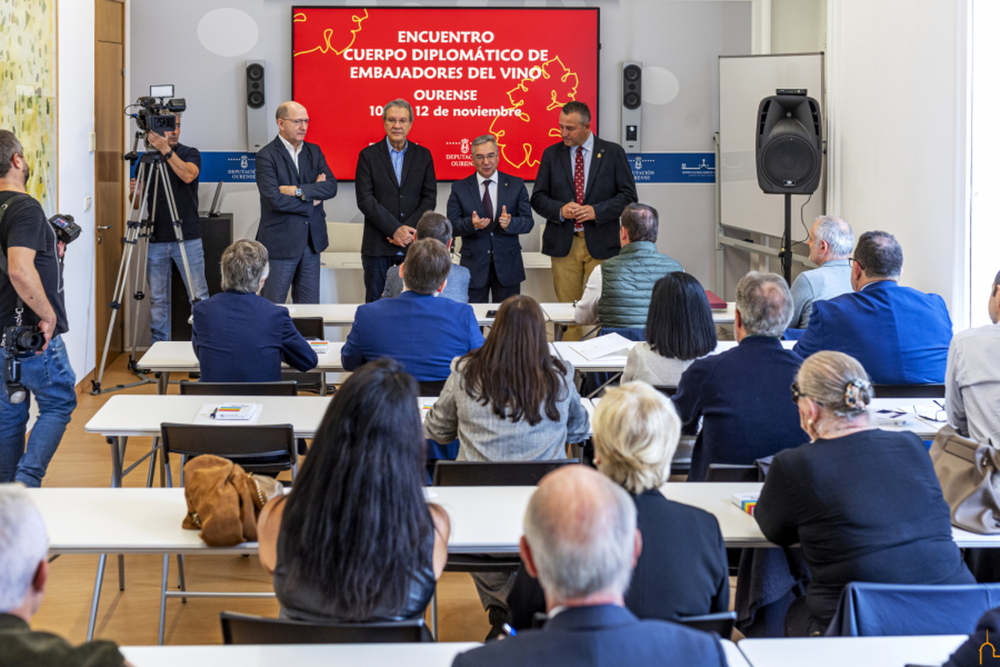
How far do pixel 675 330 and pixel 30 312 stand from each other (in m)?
2.58

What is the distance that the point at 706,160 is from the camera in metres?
8.16

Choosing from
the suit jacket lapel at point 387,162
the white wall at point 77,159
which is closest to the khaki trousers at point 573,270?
the suit jacket lapel at point 387,162

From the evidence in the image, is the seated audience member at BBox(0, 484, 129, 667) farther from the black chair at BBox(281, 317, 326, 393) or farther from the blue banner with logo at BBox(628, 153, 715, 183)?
the blue banner with logo at BBox(628, 153, 715, 183)

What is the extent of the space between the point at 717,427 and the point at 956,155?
2.66 meters

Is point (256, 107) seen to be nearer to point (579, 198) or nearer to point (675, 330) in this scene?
point (579, 198)

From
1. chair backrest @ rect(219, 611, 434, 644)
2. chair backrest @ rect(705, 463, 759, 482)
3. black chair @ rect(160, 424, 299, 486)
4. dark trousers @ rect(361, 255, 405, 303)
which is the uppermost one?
dark trousers @ rect(361, 255, 405, 303)

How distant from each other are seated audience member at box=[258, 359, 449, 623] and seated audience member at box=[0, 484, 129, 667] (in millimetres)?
481

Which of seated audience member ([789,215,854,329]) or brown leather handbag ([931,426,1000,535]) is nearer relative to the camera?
brown leather handbag ([931,426,1000,535])

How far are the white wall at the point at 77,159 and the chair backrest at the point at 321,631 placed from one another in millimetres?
4855

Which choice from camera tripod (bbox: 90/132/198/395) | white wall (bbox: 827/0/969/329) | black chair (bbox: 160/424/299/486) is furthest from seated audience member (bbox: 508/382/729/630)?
camera tripod (bbox: 90/132/198/395)

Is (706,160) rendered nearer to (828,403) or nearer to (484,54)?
(484,54)

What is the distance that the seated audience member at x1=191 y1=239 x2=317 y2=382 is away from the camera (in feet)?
A: 12.7

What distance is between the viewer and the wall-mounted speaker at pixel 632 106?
7.90 m

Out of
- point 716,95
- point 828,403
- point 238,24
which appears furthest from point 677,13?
point 828,403
